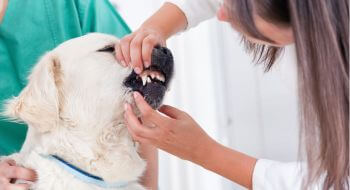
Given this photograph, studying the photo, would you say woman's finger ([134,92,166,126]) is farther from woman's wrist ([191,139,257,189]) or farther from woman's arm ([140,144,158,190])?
woman's arm ([140,144,158,190])

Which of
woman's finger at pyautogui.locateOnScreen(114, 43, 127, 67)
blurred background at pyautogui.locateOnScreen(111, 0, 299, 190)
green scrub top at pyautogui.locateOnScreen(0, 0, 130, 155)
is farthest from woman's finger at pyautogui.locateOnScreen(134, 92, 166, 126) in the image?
blurred background at pyautogui.locateOnScreen(111, 0, 299, 190)

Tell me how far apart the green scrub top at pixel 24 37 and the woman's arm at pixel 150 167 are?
1.24ft

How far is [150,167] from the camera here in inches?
51.6

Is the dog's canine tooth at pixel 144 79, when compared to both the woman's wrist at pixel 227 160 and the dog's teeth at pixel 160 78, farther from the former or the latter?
the woman's wrist at pixel 227 160

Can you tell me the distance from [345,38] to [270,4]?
0.11m

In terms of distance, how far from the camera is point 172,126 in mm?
908

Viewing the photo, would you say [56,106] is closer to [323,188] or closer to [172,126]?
[172,126]

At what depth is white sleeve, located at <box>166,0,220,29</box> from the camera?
1.19m

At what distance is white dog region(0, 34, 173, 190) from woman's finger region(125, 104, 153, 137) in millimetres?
51

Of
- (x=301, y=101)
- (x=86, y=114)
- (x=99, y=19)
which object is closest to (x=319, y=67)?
(x=301, y=101)

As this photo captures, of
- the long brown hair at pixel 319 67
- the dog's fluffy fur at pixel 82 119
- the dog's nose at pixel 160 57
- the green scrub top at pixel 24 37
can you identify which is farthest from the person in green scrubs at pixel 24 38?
the long brown hair at pixel 319 67

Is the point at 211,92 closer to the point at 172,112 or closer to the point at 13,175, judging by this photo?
the point at 172,112

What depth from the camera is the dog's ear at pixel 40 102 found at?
920 millimetres

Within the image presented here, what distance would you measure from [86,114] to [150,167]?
0.38m
